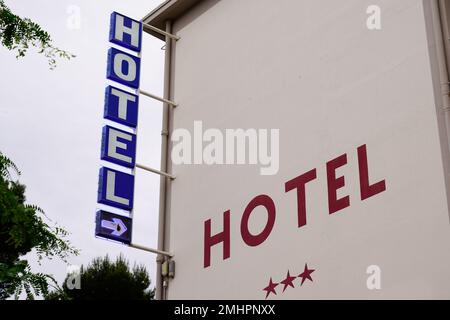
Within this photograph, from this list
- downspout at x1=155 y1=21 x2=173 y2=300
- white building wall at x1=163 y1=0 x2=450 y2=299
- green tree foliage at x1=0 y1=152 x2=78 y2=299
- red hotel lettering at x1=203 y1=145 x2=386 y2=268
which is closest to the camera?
green tree foliage at x1=0 y1=152 x2=78 y2=299

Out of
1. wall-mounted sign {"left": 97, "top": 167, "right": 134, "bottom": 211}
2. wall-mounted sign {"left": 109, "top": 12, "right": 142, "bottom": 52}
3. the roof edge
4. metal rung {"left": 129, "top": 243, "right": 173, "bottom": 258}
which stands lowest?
metal rung {"left": 129, "top": 243, "right": 173, "bottom": 258}

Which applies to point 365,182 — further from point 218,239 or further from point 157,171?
point 157,171

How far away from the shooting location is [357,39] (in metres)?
12.0

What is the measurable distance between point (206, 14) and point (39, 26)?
10.0 meters

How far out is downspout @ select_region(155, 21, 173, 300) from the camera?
14.0 m

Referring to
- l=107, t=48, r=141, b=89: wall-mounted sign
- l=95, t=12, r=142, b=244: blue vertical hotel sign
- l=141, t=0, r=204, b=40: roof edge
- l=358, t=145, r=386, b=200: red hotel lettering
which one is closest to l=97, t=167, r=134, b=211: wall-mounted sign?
l=95, t=12, r=142, b=244: blue vertical hotel sign

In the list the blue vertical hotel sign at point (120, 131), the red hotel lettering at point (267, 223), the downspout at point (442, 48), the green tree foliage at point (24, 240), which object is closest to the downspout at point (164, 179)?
the blue vertical hotel sign at point (120, 131)

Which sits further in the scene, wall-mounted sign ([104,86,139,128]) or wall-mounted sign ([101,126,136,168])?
wall-mounted sign ([104,86,139,128])

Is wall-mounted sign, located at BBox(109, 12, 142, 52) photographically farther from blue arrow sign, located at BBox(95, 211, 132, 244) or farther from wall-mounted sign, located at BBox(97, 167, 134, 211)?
blue arrow sign, located at BBox(95, 211, 132, 244)

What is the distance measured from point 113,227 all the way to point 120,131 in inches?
74.0

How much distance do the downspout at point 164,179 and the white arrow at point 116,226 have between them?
1109mm

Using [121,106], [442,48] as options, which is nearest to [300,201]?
[442,48]
